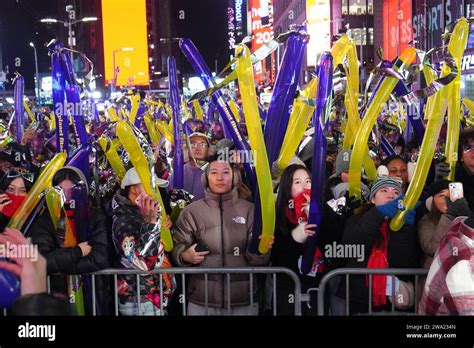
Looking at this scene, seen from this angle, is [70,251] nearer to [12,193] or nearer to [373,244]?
[12,193]

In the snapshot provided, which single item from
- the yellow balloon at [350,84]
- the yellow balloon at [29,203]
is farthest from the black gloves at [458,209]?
the yellow balloon at [29,203]

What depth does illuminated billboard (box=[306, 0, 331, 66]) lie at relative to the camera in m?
33.8

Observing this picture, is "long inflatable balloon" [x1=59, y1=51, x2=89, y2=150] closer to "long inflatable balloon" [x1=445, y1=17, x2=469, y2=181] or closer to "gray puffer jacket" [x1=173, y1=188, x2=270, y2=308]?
"gray puffer jacket" [x1=173, y1=188, x2=270, y2=308]

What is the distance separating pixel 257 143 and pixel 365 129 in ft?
3.53

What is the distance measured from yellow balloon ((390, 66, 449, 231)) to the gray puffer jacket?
96cm

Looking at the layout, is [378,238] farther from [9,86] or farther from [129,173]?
[9,86]

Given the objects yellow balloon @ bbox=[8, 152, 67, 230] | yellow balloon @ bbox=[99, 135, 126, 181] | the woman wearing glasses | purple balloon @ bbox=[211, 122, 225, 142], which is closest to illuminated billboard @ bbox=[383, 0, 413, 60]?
purple balloon @ bbox=[211, 122, 225, 142]

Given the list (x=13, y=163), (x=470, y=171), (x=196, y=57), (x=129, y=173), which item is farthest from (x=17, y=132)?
(x=470, y=171)

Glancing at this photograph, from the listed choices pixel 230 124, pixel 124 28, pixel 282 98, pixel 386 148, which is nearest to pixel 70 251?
pixel 230 124

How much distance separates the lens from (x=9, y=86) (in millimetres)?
47688

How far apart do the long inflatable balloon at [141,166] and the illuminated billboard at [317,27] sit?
28024 mm

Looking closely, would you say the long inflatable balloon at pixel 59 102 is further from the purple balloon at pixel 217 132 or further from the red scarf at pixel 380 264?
the red scarf at pixel 380 264

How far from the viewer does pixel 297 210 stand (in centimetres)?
485

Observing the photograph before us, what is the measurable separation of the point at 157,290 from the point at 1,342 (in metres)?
1.01
